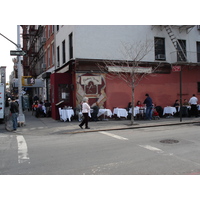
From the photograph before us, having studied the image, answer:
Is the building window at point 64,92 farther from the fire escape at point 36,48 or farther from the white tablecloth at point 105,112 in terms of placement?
the fire escape at point 36,48

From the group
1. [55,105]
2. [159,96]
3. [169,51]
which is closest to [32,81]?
[55,105]

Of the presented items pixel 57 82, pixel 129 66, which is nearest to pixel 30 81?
pixel 57 82

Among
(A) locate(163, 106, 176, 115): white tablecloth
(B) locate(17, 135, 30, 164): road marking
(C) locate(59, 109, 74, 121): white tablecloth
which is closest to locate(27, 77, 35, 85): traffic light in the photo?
(C) locate(59, 109, 74, 121): white tablecloth

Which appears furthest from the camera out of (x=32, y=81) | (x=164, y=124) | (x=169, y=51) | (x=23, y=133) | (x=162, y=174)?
(x=169, y=51)

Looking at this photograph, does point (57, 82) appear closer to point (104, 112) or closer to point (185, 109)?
point (104, 112)

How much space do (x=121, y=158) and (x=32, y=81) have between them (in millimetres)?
10561

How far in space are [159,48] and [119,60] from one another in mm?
4114

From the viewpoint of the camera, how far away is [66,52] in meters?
18.9

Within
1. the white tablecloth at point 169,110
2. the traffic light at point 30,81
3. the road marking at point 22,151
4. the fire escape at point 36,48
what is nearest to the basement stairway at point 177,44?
the white tablecloth at point 169,110

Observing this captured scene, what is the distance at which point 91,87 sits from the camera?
16797 millimetres

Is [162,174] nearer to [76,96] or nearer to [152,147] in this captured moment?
[152,147]

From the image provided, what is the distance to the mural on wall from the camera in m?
16.6

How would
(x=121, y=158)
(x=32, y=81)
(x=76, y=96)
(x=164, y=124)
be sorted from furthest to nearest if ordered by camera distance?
(x=76, y=96) < (x=32, y=81) < (x=164, y=124) < (x=121, y=158)

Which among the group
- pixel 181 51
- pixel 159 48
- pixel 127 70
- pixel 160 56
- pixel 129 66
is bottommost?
pixel 127 70
